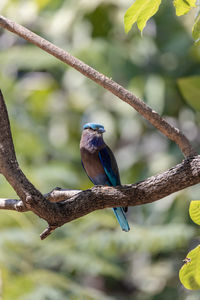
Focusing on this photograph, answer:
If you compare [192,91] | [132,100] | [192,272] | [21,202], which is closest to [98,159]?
[192,91]

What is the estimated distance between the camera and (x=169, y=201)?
22.1 ft

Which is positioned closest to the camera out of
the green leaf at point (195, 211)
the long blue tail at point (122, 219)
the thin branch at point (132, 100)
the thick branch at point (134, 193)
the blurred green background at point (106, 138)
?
the green leaf at point (195, 211)

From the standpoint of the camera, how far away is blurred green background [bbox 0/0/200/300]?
5.69 meters

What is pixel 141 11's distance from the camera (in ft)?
7.04

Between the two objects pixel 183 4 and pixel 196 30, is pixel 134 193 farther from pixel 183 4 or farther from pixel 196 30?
pixel 183 4

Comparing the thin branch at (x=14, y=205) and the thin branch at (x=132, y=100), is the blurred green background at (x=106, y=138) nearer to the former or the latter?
the thin branch at (x=14, y=205)

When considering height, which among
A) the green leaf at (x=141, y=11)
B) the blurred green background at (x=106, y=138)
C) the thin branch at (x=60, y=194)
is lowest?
the blurred green background at (x=106, y=138)

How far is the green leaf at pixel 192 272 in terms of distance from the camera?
6.68ft

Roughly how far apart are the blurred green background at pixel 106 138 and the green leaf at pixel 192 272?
9.18 feet

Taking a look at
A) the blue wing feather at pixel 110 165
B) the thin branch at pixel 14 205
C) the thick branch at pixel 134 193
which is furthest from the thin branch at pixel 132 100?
the blue wing feather at pixel 110 165

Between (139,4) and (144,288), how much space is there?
6544 mm

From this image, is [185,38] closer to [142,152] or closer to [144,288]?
[142,152]

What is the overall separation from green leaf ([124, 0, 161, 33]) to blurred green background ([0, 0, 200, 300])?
2971 millimetres

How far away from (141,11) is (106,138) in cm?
591
